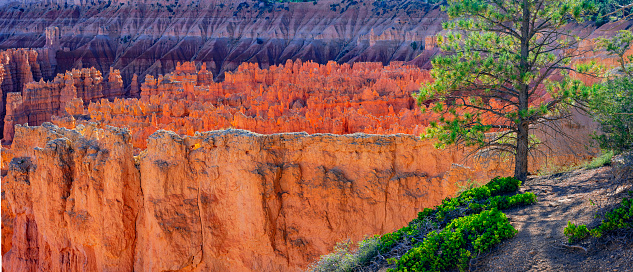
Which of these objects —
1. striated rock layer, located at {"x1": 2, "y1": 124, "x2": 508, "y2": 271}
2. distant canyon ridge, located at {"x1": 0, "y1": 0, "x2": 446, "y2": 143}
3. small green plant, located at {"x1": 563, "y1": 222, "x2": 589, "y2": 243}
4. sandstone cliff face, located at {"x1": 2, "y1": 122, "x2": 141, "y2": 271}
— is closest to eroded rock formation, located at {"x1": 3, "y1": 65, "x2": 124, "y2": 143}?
distant canyon ridge, located at {"x1": 0, "y1": 0, "x2": 446, "y2": 143}

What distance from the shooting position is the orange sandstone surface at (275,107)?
20.9 metres

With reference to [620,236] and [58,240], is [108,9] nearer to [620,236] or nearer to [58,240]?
[58,240]

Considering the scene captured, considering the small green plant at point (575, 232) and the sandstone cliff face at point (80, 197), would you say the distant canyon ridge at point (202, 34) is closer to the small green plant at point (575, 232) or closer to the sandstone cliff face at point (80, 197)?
the sandstone cliff face at point (80, 197)

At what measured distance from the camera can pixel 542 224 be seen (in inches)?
245

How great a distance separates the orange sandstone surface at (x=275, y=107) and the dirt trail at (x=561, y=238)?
28.7 feet

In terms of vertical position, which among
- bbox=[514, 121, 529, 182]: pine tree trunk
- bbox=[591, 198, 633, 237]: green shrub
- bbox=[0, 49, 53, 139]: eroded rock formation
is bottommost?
bbox=[591, 198, 633, 237]: green shrub

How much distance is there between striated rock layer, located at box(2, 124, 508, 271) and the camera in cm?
1045

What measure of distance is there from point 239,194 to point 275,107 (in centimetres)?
1543

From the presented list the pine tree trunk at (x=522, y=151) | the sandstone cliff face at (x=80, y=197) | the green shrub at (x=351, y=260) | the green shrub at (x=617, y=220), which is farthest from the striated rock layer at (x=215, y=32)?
the green shrub at (x=617, y=220)

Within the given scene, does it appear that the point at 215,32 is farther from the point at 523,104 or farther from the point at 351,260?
the point at 351,260

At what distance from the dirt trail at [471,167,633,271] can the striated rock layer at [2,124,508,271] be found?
269cm

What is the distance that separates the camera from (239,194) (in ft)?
34.8

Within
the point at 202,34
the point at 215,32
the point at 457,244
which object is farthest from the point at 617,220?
the point at 202,34

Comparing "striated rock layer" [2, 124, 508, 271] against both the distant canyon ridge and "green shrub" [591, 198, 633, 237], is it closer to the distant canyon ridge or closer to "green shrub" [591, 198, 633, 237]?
"green shrub" [591, 198, 633, 237]
